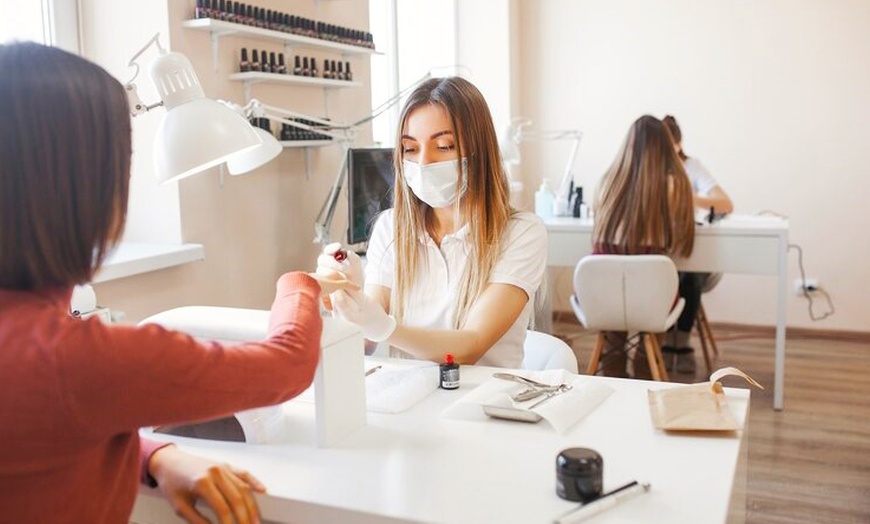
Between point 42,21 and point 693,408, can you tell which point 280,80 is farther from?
point 693,408

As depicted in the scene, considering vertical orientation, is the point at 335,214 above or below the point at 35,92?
below

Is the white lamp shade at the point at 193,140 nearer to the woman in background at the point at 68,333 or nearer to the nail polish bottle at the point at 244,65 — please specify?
the woman in background at the point at 68,333

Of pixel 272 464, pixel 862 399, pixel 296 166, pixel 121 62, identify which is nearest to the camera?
pixel 272 464

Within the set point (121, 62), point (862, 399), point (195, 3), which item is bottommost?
point (862, 399)

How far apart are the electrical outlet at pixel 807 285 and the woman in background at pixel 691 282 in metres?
0.67

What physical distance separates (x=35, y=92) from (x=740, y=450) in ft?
3.42

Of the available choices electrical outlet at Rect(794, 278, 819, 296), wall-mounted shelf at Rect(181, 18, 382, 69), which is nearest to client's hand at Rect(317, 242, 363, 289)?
wall-mounted shelf at Rect(181, 18, 382, 69)

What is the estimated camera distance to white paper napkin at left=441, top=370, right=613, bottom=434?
4.27 feet

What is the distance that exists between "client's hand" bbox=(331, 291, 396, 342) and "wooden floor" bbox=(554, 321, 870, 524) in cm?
155

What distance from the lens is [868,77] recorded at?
14.7ft

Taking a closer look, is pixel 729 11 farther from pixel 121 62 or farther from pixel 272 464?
pixel 272 464

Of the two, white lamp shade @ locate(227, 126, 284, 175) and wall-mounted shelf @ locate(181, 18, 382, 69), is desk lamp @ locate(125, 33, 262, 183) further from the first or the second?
wall-mounted shelf @ locate(181, 18, 382, 69)

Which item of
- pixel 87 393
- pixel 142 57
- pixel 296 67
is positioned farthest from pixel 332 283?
pixel 296 67

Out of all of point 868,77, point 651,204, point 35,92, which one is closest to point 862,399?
point 651,204
